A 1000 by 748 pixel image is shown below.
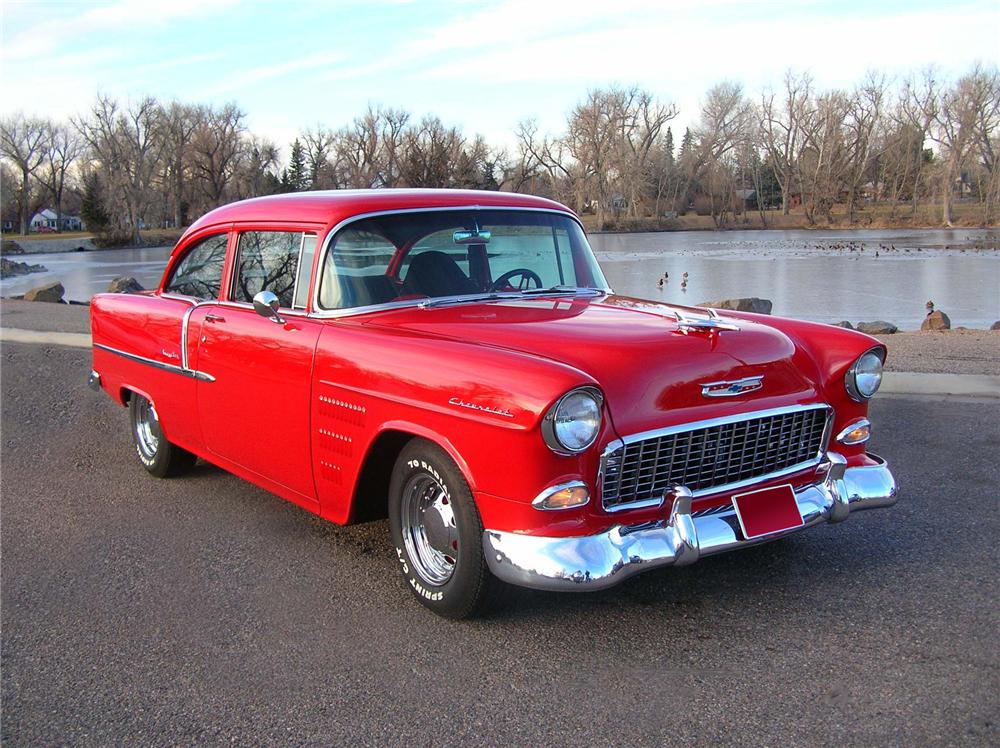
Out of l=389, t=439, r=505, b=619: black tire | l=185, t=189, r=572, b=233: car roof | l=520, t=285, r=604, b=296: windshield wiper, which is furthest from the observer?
l=520, t=285, r=604, b=296: windshield wiper

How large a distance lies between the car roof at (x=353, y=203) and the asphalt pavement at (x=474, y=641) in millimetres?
1564

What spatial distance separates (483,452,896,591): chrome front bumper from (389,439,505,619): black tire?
15 centimetres

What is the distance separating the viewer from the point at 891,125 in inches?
3381

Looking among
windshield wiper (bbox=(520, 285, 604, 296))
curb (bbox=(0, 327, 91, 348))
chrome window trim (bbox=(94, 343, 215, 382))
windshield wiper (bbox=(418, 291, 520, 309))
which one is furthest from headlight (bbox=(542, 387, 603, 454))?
curb (bbox=(0, 327, 91, 348))

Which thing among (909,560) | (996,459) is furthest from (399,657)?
(996,459)

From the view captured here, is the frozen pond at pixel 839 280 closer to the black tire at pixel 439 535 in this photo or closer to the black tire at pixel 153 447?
the black tire at pixel 153 447

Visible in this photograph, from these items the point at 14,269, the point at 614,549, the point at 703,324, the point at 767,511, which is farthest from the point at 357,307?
the point at 14,269

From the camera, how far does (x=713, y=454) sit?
3506 mm

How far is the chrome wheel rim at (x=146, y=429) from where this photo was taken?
5.68 meters

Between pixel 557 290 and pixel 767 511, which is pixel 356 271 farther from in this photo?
pixel 767 511

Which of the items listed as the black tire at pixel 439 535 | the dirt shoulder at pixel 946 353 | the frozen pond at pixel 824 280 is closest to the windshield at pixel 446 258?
the black tire at pixel 439 535

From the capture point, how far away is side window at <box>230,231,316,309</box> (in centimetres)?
435

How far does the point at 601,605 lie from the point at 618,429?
879 millimetres

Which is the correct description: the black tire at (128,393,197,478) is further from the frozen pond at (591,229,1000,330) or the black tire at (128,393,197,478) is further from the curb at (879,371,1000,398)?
the frozen pond at (591,229,1000,330)
